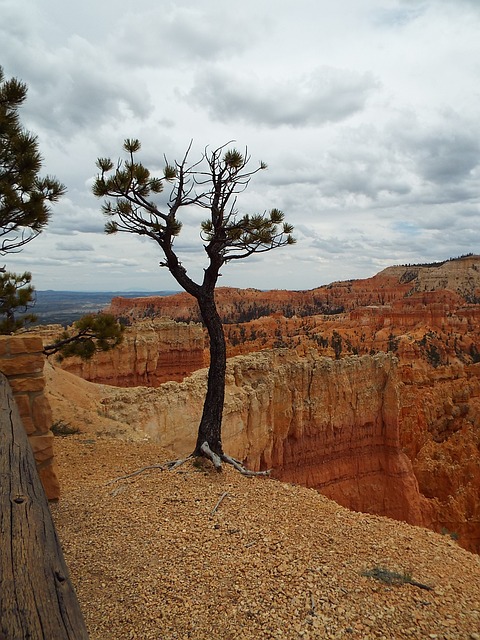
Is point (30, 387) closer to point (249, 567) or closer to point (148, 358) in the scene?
point (249, 567)

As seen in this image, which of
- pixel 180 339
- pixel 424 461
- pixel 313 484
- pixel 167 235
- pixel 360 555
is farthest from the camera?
pixel 180 339

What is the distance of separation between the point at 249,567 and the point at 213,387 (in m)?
3.88

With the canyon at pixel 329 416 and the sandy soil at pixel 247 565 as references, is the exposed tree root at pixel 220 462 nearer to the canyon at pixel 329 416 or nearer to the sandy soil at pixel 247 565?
the sandy soil at pixel 247 565

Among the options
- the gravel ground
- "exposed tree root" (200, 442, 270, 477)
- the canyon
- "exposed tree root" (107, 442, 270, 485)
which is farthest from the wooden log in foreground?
the canyon

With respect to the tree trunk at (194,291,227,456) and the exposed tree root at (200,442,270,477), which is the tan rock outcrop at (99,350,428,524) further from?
the exposed tree root at (200,442,270,477)

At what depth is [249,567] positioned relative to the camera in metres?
3.96

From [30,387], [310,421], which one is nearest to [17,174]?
[30,387]

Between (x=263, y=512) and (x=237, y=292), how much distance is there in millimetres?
110207

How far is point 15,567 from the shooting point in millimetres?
1934

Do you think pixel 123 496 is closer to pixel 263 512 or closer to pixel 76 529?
pixel 76 529

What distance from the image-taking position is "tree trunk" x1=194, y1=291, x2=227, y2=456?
755 centimetres

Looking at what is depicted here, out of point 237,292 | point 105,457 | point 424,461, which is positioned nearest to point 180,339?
point 424,461

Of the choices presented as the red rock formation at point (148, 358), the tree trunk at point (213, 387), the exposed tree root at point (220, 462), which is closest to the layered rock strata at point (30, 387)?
the exposed tree root at point (220, 462)

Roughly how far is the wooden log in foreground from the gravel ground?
1296mm
